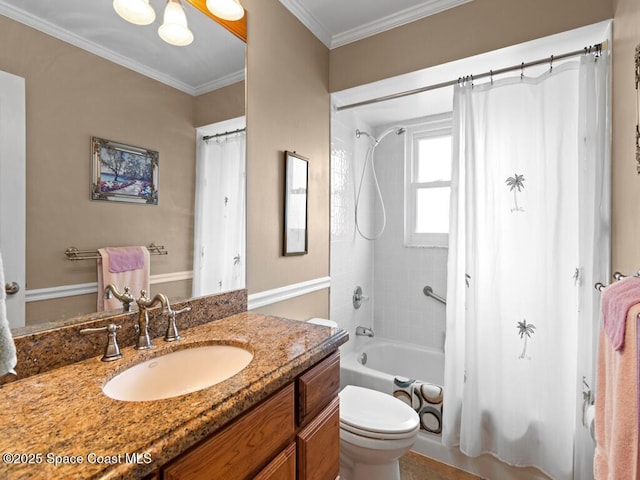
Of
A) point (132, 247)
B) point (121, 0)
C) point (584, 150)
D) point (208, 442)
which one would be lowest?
point (208, 442)

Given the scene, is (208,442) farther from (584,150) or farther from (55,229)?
(584,150)

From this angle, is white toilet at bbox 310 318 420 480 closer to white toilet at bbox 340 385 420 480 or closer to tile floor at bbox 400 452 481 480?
Answer: white toilet at bbox 340 385 420 480

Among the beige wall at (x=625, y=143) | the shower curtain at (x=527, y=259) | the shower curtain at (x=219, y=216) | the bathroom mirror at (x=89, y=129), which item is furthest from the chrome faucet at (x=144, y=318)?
the beige wall at (x=625, y=143)

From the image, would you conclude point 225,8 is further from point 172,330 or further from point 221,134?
point 172,330

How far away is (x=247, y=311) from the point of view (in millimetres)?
1551

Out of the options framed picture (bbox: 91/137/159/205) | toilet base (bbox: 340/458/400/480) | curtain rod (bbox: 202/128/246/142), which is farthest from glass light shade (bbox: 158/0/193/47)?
toilet base (bbox: 340/458/400/480)

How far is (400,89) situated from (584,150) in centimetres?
116

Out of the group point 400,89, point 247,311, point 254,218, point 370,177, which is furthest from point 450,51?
point 247,311

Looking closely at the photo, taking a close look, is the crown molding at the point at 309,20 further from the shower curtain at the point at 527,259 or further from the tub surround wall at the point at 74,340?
the tub surround wall at the point at 74,340

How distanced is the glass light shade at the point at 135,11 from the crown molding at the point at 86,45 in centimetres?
14

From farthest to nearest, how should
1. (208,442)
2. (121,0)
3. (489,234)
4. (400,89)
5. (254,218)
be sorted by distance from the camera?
(400,89)
(489,234)
(254,218)
(121,0)
(208,442)

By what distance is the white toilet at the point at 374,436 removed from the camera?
1.44 m

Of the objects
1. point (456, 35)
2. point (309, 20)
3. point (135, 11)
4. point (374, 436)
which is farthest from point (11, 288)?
point (456, 35)

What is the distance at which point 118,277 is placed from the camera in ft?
3.50
